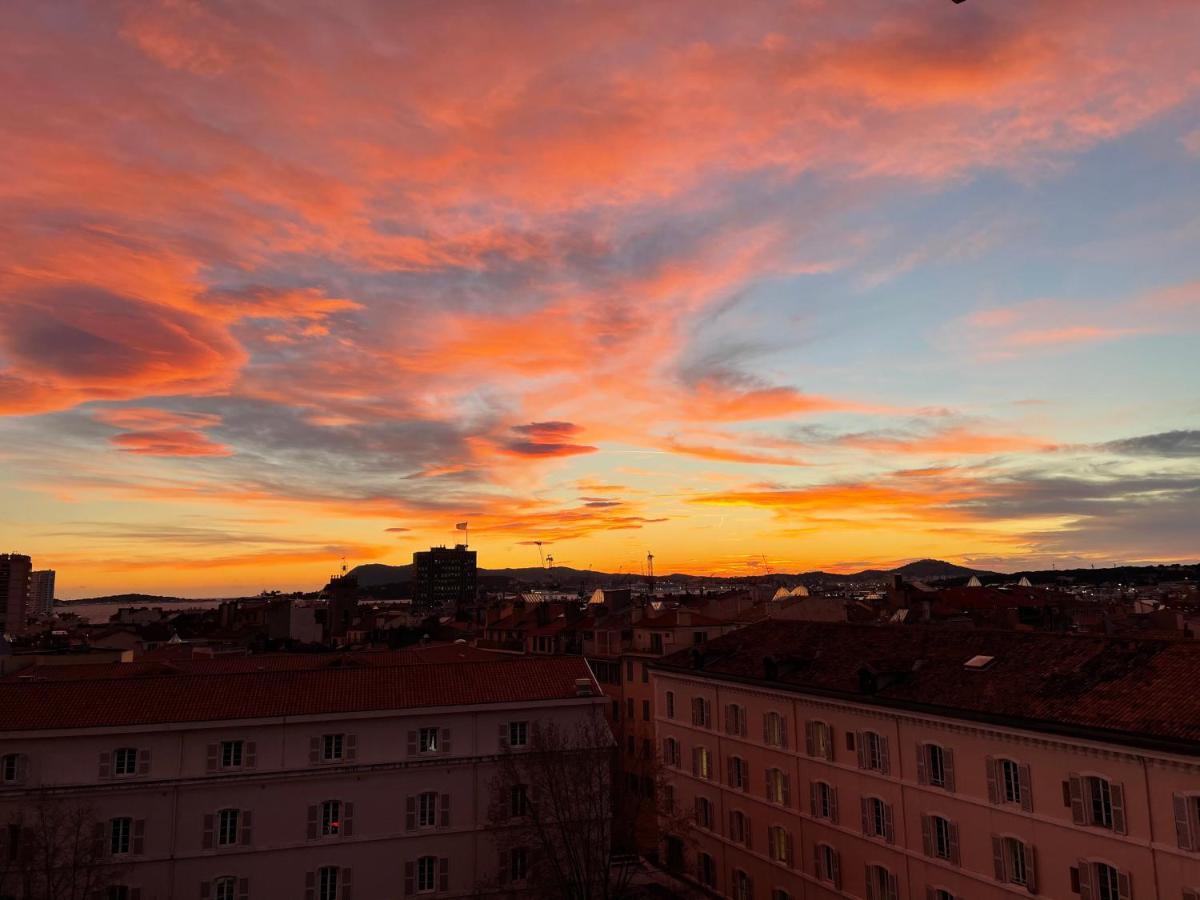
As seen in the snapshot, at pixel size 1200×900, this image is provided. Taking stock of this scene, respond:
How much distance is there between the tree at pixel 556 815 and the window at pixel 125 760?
21790 mm

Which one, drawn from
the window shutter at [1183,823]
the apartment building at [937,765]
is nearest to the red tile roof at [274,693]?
the apartment building at [937,765]

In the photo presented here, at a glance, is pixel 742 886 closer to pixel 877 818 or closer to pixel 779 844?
pixel 779 844

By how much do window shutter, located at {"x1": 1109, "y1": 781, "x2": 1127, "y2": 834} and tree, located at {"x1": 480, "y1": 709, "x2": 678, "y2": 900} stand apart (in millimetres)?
26660

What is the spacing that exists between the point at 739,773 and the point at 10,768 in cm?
4622

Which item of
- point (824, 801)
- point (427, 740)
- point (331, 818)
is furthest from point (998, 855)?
point (331, 818)

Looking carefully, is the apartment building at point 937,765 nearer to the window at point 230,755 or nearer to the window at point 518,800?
the window at point 518,800

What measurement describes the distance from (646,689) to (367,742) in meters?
41.2

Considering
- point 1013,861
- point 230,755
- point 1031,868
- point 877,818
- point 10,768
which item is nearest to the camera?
point 1031,868

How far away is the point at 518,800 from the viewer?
2277 inches

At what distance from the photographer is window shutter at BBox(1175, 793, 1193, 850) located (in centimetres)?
3375

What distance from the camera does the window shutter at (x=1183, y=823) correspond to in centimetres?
3375

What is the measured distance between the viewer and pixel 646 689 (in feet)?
301

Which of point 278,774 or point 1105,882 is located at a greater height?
point 278,774

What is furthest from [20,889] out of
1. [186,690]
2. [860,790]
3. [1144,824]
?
[1144,824]
